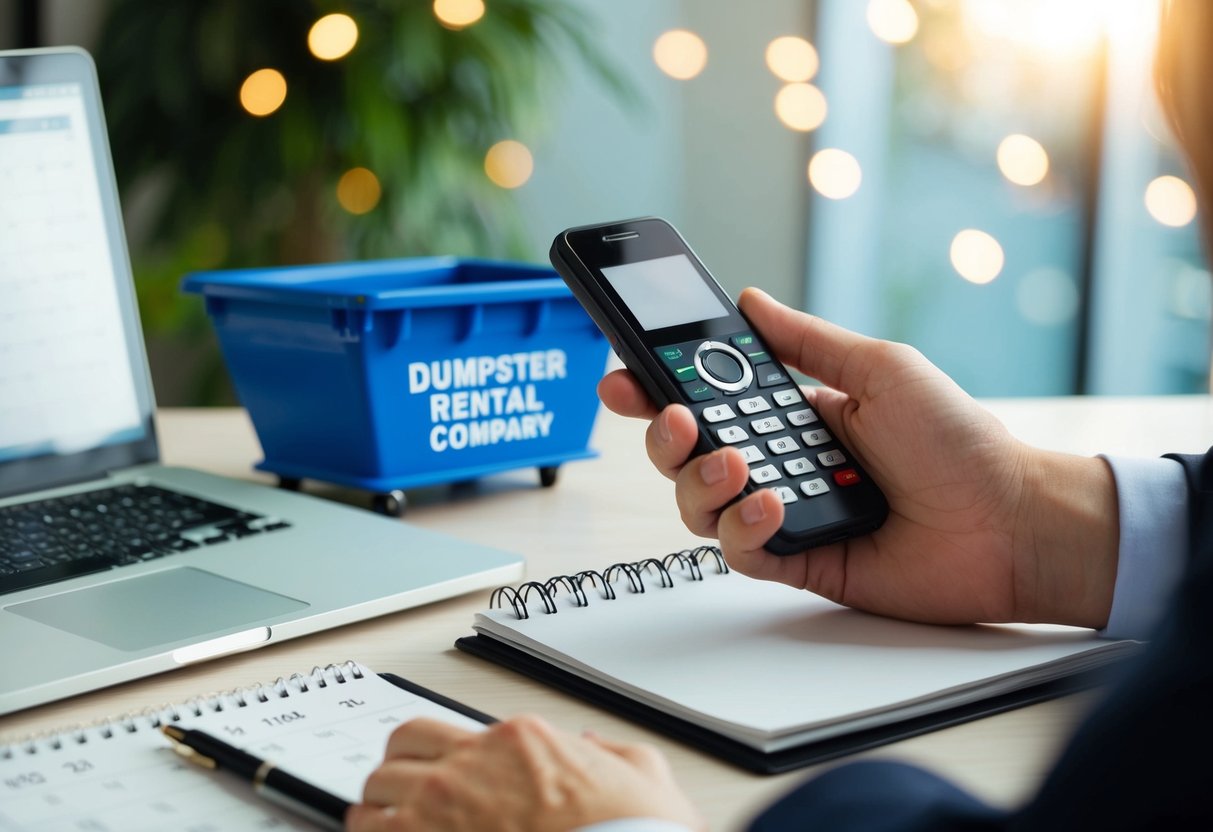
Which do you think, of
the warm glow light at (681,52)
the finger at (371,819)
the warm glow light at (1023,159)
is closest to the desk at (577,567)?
the finger at (371,819)

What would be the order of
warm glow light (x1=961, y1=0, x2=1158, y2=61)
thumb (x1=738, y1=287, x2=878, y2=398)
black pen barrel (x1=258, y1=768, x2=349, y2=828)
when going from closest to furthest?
black pen barrel (x1=258, y1=768, x2=349, y2=828) → thumb (x1=738, y1=287, x2=878, y2=398) → warm glow light (x1=961, y1=0, x2=1158, y2=61)

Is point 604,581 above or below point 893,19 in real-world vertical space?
below

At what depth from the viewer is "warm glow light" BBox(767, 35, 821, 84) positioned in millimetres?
2516

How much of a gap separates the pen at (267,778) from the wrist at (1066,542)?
1.21ft

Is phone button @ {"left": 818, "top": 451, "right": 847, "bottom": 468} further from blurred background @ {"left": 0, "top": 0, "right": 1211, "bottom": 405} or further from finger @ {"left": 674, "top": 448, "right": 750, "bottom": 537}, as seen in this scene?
blurred background @ {"left": 0, "top": 0, "right": 1211, "bottom": 405}

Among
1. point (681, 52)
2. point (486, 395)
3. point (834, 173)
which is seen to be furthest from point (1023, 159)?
point (486, 395)

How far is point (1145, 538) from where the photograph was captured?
650 mm

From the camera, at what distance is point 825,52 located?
2516mm

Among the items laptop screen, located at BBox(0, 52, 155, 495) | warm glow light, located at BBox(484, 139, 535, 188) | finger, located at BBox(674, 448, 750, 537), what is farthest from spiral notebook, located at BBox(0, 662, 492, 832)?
warm glow light, located at BBox(484, 139, 535, 188)

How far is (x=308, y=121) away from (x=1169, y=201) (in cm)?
145

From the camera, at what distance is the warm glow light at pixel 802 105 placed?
2531 mm

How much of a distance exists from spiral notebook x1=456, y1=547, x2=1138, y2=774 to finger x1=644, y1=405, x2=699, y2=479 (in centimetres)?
7

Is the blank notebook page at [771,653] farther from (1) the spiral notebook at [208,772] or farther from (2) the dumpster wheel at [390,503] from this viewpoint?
(2) the dumpster wheel at [390,503]

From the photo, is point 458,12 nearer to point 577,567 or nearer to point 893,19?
point 893,19
